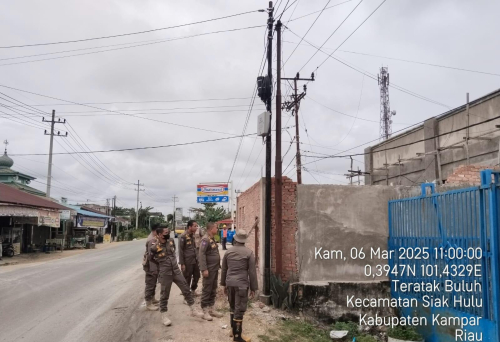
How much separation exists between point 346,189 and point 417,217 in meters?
1.84

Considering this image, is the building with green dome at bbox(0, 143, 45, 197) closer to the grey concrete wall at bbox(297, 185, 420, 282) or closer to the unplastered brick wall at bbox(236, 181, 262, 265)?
the unplastered brick wall at bbox(236, 181, 262, 265)

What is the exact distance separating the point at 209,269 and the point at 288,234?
2249 millimetres

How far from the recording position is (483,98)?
1523 cm

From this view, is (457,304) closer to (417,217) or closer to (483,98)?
(417,217)

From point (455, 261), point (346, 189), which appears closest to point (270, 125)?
point (346, 189)

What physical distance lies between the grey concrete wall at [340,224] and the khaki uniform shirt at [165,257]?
9.73 ft

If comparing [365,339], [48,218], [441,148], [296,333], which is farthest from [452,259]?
[48,218]

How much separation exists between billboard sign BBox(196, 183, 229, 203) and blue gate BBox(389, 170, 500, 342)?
2860cm

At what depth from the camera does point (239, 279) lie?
648 cm

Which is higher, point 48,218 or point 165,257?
point 48,218

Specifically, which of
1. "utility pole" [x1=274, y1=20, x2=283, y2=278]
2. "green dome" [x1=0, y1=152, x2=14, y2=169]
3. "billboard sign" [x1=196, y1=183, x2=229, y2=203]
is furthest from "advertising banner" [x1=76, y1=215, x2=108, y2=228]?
"utility pole" [x1=274, y1=20, x2=283, y2=278]

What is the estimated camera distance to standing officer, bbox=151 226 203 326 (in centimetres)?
736

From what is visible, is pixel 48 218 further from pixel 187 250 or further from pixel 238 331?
pixel 238 331

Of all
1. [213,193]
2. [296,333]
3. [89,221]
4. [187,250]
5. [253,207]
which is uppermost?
[213,193]
